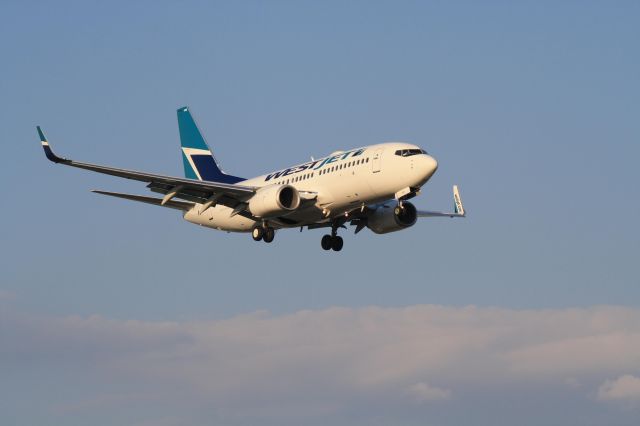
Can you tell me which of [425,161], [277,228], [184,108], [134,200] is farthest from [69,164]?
[184,108]

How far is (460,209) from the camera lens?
244ft

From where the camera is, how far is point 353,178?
6394 cm

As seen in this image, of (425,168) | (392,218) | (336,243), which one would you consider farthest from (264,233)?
(425,168)

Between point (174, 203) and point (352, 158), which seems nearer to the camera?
point (352, 158)

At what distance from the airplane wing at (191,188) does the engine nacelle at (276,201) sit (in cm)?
192

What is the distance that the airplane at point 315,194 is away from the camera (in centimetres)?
6309

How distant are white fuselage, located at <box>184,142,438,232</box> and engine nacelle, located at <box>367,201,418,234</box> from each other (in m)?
3.22

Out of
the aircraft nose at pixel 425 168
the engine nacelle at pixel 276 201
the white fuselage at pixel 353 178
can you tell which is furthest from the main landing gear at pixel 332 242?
the aircraft nose at pixel 425 168

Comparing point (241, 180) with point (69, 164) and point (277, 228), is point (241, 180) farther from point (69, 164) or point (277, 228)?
point (69, 164)

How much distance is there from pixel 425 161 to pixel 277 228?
1009 centimetres

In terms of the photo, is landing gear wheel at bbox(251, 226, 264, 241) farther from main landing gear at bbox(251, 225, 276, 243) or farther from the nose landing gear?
the nose landing gear

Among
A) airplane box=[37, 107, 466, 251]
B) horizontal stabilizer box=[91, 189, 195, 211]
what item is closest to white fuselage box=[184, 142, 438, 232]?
airplane box=[37, 107, 466, 251]

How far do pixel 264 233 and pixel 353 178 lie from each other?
274 inches

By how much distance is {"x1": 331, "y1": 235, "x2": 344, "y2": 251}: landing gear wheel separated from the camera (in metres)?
71.7
